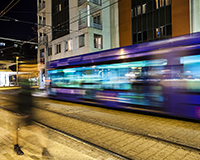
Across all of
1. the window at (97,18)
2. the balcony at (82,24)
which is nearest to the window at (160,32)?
the window at (97,18)

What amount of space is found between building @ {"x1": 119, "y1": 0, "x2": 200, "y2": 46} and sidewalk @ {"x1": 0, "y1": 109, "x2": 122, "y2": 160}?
54.0ft

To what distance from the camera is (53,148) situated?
4062 mm

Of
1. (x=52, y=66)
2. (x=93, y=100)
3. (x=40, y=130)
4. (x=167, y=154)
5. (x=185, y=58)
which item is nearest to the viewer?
(x=167, y=154)

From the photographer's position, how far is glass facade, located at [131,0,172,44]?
60.4ft

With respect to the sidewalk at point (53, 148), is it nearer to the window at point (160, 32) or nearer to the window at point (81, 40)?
the window at point (160, 32)

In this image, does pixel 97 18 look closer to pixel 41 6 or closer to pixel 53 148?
pixel 41 6

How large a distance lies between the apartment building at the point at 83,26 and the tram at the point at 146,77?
1304cm

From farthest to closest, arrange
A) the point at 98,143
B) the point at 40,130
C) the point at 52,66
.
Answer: the point at 52,66 < the point at 40,130 < the point at 98,143

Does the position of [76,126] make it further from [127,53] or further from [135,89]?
[127,53]

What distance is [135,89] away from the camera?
738cm

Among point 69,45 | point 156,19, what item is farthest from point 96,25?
point 156,19

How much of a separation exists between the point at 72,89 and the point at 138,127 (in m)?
5.86

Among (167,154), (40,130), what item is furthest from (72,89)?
(167,154)

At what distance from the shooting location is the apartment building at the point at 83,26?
73.7 ft
